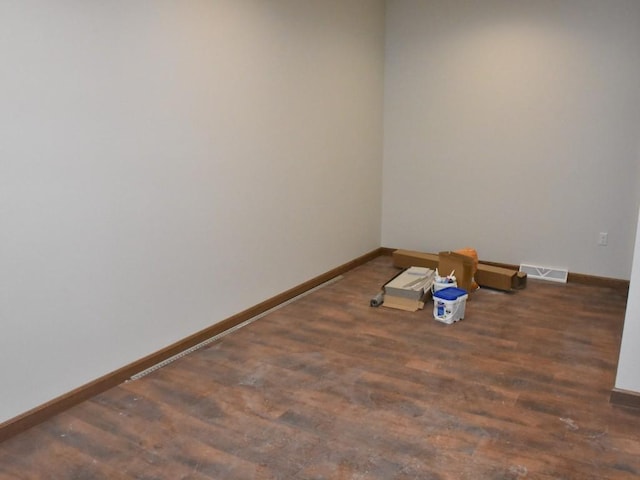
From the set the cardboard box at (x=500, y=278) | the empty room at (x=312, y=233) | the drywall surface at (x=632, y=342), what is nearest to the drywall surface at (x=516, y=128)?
the empty room at (x=312, y=233)

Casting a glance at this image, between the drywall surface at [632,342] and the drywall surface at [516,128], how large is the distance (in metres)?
2.03

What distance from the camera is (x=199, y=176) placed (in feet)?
10.3

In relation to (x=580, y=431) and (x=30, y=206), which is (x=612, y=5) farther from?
(x=30, y=206)

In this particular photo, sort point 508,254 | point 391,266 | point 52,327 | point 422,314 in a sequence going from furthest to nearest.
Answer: point 391,266
point 508,254
point 422,314
point 52,327

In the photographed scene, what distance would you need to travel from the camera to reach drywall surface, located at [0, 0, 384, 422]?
2.28 metres

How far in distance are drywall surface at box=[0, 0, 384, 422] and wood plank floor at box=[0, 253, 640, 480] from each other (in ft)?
1.05

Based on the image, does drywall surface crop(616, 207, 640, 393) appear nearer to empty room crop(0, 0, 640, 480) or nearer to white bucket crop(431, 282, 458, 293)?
empty room crop(0, 0, 640, 480)

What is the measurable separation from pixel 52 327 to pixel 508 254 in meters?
3.82

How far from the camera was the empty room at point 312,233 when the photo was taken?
2240 mm

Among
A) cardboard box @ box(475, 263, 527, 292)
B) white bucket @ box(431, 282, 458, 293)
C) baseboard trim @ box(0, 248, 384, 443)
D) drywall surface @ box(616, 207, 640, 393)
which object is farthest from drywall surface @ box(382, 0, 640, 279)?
drywall surface @ box(616, 207, 640, 393)

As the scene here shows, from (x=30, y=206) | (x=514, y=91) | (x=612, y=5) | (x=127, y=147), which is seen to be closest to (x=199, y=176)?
(x=127, y=147)

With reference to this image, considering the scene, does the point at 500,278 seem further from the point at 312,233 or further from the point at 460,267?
the point at 312,233

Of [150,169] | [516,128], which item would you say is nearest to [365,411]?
[150,169]

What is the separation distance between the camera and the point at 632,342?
2.44 m
